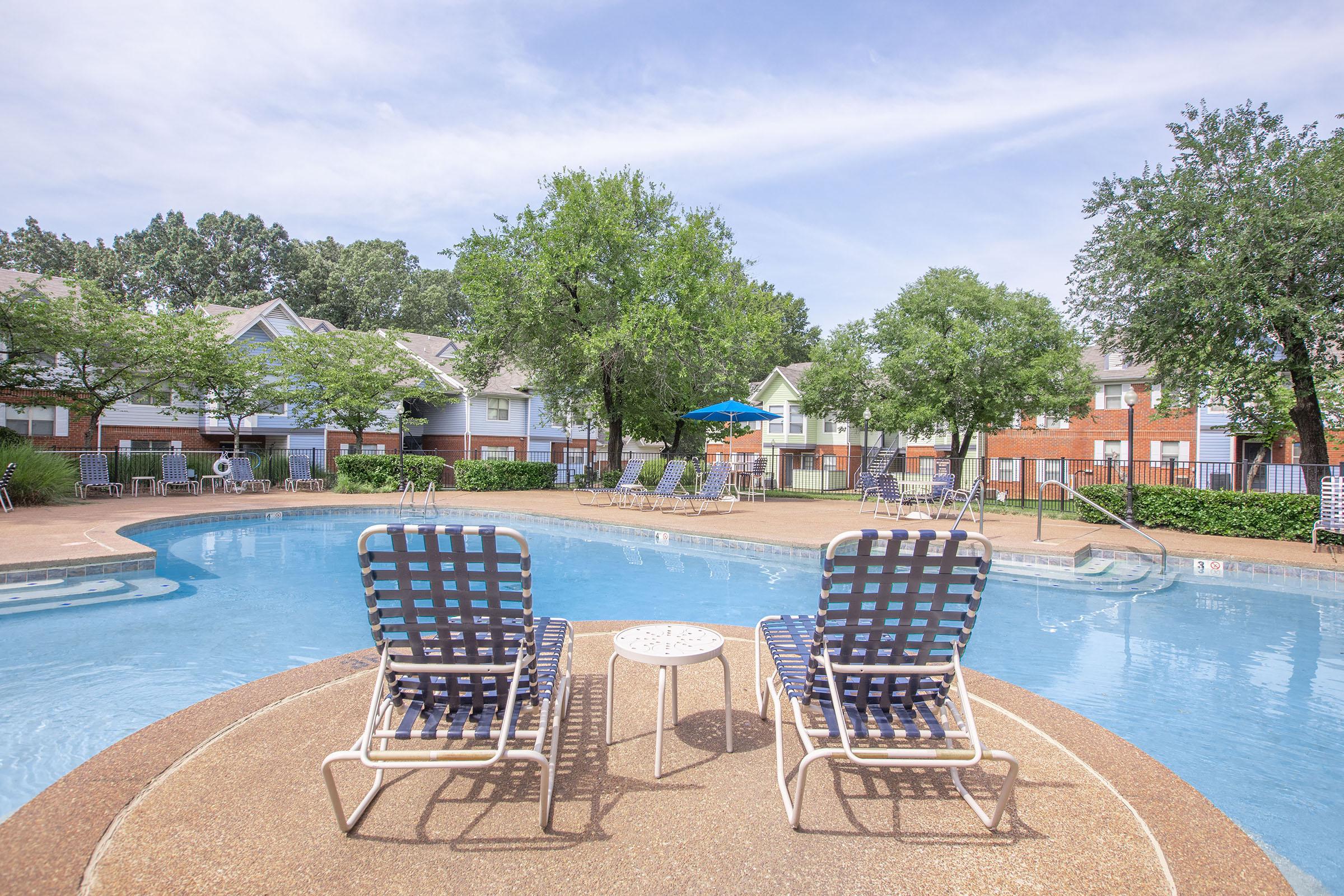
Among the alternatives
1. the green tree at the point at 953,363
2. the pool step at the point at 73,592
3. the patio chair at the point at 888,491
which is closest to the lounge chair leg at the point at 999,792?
the pool step at the point at 73,592

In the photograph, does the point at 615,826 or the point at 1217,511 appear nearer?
the point at 615,826

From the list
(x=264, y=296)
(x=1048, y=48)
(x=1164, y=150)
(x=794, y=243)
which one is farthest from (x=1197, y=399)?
(x=264, y=296)

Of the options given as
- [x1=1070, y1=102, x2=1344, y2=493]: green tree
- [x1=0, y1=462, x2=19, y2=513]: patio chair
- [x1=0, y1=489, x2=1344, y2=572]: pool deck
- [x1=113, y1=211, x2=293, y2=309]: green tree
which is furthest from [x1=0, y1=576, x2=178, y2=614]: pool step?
[x1=113, y1=211, x2=293, y2=309]: green tree

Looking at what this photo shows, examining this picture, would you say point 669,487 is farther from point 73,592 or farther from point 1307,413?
point 1307,413

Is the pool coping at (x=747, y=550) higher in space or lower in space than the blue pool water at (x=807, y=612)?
higher

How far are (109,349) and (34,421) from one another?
8.55 metres

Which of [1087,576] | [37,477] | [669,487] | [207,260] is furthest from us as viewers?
[207,260]

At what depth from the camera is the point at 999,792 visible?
2766 millimetres

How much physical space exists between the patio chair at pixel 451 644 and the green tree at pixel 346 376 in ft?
64.9

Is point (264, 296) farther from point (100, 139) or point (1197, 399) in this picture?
point (1197, 399)

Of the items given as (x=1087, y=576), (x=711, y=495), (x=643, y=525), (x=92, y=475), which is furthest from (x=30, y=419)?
(x=1087, y=576)

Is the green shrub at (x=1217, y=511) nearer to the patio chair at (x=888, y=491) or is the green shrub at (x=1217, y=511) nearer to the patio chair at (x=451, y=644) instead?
the patio chair at (x=888, y=491)

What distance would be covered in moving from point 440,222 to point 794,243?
12.8 m

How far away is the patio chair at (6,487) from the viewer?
12.4 metres
